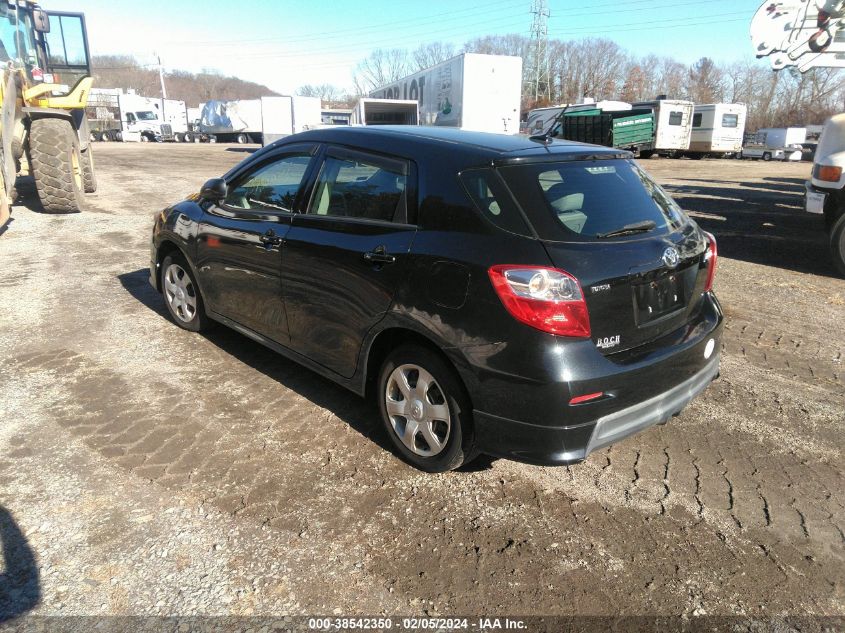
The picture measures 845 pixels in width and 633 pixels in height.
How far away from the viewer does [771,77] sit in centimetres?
7950

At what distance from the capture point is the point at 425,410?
3.05 meters

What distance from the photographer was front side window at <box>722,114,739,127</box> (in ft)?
118

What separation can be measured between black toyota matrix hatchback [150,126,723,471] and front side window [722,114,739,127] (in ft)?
126

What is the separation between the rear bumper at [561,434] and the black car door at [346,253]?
33.2 inches

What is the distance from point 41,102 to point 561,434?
10808 mm

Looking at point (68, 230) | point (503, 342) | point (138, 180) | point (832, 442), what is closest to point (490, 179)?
point (503, 342)

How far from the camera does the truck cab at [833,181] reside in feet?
22.9

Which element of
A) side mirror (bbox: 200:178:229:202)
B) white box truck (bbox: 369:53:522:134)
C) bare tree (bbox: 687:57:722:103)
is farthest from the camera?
bare tree (bbox: 687:57:722:103)

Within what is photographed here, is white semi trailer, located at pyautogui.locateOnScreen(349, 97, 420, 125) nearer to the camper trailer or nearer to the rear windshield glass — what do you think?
the camper trailer

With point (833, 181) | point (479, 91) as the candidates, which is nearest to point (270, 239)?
point (833, 181)

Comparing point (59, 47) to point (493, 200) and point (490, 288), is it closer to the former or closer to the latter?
point (493, 200)

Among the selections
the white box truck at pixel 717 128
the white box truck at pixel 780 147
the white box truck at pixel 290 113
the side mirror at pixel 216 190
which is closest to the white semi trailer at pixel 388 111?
the white box truck at pixel 290 113

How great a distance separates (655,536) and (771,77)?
95.4 meters

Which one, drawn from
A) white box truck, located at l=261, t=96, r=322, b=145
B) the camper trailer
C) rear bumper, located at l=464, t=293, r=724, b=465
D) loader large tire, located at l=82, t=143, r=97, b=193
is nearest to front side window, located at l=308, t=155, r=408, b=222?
rear bumper, located at l=464, t=293, r=724, b=465
